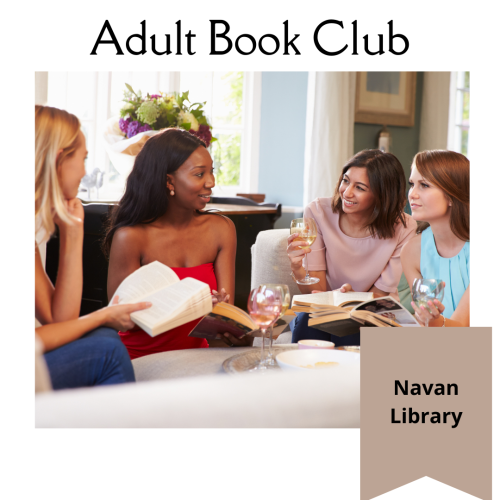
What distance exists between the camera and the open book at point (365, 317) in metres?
1.63

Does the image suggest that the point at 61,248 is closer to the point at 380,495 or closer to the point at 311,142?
the point at 380,495

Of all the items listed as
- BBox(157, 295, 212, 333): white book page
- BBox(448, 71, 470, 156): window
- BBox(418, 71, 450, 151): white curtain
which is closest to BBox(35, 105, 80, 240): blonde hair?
BBox(157, 295, 212, 333): white book page

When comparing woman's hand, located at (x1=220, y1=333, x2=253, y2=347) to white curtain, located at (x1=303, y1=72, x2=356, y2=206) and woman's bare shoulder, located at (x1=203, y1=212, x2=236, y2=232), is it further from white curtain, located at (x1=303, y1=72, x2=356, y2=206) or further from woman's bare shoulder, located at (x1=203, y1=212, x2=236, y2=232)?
white curtain, located at (x1=303, y1=72, x2=356, y2=206)

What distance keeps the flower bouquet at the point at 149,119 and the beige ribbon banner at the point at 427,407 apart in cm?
88

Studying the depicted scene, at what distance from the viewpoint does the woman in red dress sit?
1.64m

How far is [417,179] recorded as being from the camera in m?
1.79

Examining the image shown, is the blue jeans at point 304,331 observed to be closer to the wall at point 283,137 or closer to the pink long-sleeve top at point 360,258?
the pink long-sleeve top at point 360,258

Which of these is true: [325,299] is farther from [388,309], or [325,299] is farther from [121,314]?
[121,314]

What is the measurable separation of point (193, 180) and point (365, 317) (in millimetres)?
623

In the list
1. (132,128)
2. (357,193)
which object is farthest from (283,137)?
(132,128)

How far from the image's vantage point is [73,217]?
5.04 ft

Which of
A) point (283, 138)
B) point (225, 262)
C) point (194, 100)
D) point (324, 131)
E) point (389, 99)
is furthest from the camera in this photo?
point (389, 99)

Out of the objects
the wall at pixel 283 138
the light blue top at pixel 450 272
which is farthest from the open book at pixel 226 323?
the wall at pixel 283 138
